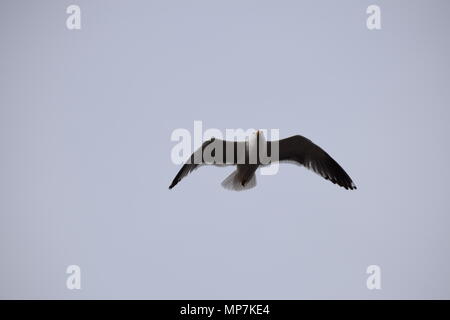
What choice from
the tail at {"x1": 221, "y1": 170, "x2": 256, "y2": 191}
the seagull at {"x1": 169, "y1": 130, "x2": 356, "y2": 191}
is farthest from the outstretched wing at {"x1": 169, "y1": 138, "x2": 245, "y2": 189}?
the tail at {"x1": 221, "y1": 170, "x2": 256, "y2": 191}

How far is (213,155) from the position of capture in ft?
20.4

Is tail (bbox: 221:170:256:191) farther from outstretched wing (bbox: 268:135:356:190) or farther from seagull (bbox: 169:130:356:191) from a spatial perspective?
outstretched wing (bbox: 268:135:356:190)

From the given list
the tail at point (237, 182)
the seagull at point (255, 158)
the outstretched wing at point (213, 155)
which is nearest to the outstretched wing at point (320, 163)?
the seagull at point (255, 158)

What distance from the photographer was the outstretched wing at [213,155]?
6.03 m

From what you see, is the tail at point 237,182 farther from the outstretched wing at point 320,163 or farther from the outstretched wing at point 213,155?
the outstretched wing at point 320,163

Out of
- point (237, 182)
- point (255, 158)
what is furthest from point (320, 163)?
point (237, 182)

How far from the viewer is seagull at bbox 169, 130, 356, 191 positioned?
6.09 metres

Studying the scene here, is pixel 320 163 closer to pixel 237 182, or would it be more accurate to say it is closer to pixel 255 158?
pixel 255 158
